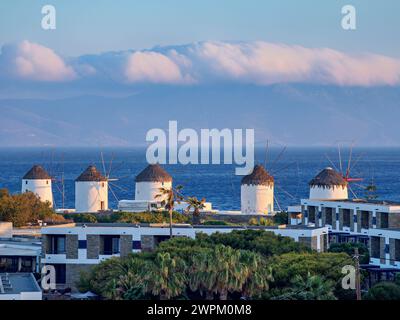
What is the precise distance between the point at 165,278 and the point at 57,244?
13611 mm

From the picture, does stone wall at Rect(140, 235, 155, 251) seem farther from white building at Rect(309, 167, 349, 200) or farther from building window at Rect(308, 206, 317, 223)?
white building at Rect(309, 167, 349, 200)

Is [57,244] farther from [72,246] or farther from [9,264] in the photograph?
[9,264]

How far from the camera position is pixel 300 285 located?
34.7m

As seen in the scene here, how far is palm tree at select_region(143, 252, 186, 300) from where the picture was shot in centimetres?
3453

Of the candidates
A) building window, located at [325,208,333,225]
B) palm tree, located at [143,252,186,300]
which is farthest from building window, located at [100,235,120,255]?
building window, located at [325,208,333,225]

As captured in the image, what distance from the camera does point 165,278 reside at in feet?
115

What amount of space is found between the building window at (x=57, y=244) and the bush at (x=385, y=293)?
52.3 ft

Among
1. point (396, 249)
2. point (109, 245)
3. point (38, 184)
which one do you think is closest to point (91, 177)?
point (38, 184)

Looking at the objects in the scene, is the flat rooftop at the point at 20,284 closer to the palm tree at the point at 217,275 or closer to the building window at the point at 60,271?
the palm tree at the point at 217,275

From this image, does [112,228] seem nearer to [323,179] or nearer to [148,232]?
[148,232]

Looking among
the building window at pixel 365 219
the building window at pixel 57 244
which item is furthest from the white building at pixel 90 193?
the building window at pixel 57 244

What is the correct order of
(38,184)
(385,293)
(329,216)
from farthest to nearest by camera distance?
(38,184) < (329,216) < (385,293)
